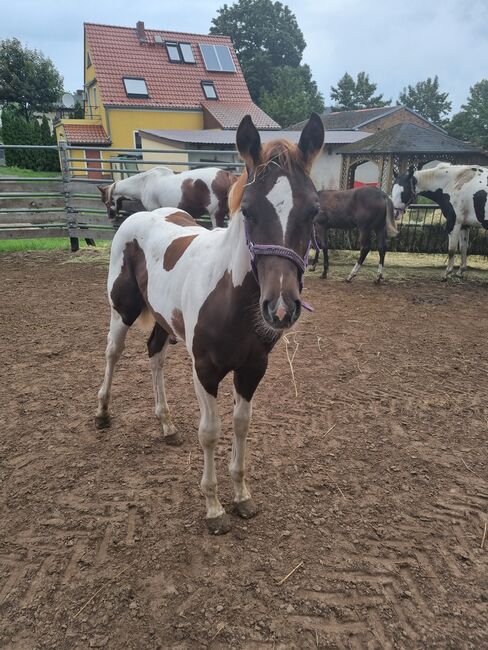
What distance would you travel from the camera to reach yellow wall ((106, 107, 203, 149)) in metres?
23.7

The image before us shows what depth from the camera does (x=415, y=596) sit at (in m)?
1.92

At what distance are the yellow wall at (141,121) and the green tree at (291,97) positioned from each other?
14.2m

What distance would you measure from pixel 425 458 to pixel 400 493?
1.48 ft

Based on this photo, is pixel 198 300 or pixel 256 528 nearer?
pixel 198 300

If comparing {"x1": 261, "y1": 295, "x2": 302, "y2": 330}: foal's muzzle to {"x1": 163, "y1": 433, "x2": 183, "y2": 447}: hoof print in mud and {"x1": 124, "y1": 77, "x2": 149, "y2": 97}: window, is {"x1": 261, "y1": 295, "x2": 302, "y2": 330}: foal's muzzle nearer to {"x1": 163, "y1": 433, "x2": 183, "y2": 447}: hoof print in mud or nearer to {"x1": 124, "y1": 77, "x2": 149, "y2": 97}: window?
{"x1": 163, "y1": 433, "x2": 183, "y2": 447}: hoof print in mud

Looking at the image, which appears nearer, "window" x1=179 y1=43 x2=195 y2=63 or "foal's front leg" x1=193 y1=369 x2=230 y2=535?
"foal's front leg" x1=193 y1=369 x2=230 y2=535

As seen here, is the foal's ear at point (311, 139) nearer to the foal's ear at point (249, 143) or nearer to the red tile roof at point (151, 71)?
the foal's ear at point (249, 143)

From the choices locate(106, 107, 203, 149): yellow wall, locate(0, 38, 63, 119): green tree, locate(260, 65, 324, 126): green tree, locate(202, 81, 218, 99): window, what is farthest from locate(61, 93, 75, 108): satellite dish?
locate(260, 65, 324, 126): green tree

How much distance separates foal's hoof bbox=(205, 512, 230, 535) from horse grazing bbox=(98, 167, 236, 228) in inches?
236

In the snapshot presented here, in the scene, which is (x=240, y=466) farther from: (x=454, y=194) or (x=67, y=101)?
(x=67, y=101)

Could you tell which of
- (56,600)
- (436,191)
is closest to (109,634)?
(56,600)

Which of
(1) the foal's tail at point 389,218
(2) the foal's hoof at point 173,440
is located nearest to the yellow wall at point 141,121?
(1) the foal's tail at point 389,218

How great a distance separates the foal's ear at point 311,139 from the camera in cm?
165

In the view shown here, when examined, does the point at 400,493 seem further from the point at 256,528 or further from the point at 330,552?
the point at 256,528
